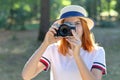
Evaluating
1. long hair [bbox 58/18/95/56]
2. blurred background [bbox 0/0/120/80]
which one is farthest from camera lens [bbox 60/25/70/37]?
blurred background [bbox 0/0/120/80]

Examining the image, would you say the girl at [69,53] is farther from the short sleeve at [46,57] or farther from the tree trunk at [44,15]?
the tree trunk at [44,15]

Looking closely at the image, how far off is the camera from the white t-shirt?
0.72 feet

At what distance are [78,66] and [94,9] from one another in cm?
2603

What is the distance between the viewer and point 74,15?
3033 millimetres

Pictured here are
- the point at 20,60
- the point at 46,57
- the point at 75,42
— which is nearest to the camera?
the point at 75,42

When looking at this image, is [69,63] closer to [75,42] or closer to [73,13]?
[75,42]

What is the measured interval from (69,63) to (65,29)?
0.30 meters

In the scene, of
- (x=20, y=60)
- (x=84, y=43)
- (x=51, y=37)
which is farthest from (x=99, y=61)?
(x=20, y=60)

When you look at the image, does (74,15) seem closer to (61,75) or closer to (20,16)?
(61,75)

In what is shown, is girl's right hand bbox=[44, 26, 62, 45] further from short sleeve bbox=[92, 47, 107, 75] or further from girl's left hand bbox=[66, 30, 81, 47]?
short sleeve bbox=[92, 47, 107, 75]

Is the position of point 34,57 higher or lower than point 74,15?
lower

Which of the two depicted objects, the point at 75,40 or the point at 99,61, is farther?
the point at 99,61

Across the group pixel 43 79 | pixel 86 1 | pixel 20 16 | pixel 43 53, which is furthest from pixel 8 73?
pixel 86 1

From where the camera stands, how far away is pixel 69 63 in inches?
120
